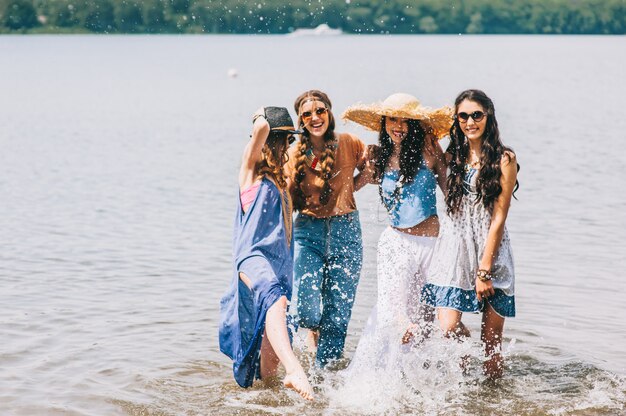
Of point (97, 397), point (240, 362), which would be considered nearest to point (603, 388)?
point (240, 362)

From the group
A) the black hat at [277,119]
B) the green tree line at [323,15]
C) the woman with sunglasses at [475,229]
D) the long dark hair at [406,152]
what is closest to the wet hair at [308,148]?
the long dark hair at [406,152]

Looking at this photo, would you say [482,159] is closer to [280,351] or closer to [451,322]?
[451,322]

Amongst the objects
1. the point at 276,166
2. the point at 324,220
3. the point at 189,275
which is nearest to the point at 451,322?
the point at 324,220

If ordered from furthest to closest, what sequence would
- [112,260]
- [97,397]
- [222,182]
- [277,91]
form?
[277,91] < [222,182] < [112,260] < [97,397]

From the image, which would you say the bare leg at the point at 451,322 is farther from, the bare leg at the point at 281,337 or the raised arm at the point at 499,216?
the bare leg at the point at 281,337

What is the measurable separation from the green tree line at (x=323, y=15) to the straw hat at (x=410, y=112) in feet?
211

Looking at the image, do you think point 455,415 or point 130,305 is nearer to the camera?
point 455,415

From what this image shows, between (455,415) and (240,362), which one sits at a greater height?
(240,362)

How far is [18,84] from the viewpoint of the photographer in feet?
151

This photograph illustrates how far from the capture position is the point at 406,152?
654cm

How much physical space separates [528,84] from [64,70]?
30.7 metres

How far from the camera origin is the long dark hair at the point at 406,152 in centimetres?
648

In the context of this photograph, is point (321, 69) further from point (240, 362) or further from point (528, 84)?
point (240, 362)

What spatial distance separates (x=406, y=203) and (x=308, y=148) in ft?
2.76
